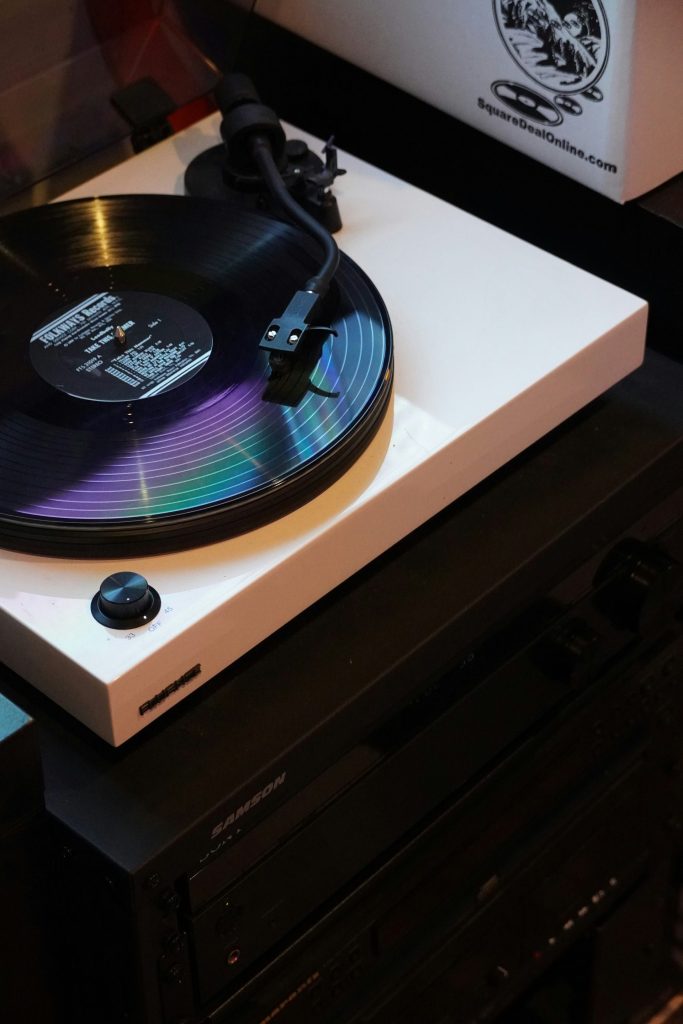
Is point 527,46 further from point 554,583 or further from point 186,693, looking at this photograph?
point 186,693

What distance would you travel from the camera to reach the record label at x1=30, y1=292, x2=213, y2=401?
0.89 m

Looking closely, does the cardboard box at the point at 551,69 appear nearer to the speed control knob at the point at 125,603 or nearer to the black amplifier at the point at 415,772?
the black amplifier at the point at 415,772

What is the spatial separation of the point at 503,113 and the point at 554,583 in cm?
40

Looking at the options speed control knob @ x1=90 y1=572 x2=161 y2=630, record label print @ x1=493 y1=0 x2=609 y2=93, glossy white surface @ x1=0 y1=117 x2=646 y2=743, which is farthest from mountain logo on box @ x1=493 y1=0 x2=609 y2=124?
speed control knob @ x1=90 y1=572 x2=161 y2=630

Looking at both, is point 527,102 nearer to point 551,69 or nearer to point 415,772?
point 551,69

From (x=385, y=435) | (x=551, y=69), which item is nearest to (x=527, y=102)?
(x=551, y=69)

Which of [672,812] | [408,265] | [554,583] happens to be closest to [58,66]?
[408,265]

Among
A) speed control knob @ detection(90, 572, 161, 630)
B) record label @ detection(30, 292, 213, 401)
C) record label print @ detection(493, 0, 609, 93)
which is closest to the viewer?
speed control knob @ detection(90, 572, 161, 630)

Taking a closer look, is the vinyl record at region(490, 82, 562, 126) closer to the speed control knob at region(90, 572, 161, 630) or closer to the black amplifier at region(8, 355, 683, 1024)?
the black amplifier at region(8, 355, 683, 1024)

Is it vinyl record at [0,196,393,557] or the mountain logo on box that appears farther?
the mountain logo on box

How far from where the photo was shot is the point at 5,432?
0.85 metres

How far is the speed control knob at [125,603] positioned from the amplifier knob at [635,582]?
14.6 inches

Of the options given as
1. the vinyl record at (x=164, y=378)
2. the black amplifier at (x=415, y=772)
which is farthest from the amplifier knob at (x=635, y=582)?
the vinyl record at (x=164, y=378)

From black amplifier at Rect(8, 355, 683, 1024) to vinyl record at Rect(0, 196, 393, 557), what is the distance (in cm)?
11
